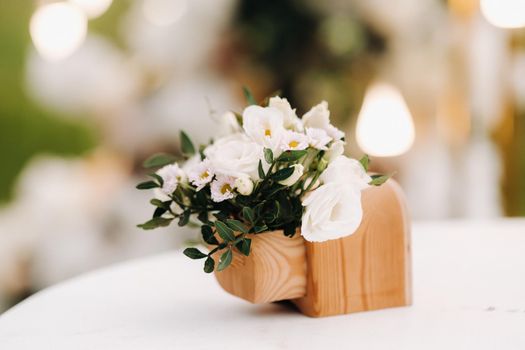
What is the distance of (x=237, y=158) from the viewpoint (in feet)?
2.52

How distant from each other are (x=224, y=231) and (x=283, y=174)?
0.31ft

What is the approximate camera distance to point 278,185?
2.46 feet

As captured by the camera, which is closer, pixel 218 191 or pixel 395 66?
pixel 218 191

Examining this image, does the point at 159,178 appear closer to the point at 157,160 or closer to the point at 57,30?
the point at 157,160

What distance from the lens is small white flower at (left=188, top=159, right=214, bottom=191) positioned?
755mm

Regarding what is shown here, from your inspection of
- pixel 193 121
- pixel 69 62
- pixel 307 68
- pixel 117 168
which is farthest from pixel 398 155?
pixel 69 62

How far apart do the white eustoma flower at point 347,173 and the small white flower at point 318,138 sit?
0.03 m

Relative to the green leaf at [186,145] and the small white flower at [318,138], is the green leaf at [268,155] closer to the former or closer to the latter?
the small white flower at [318,138]

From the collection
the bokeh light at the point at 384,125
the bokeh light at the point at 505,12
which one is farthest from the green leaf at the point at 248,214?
the bokeh light at the point at 505,12

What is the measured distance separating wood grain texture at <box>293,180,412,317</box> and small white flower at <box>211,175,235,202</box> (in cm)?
13

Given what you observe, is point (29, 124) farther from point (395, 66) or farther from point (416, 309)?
point (416, 309)

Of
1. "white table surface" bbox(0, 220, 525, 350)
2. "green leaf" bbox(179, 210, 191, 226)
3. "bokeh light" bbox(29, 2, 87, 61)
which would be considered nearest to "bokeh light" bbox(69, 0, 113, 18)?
"bokeh light" bbox(29, 2, 87, 61)

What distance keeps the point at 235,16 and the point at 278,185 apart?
1.51 m

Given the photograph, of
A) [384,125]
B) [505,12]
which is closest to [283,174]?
[384,125]
